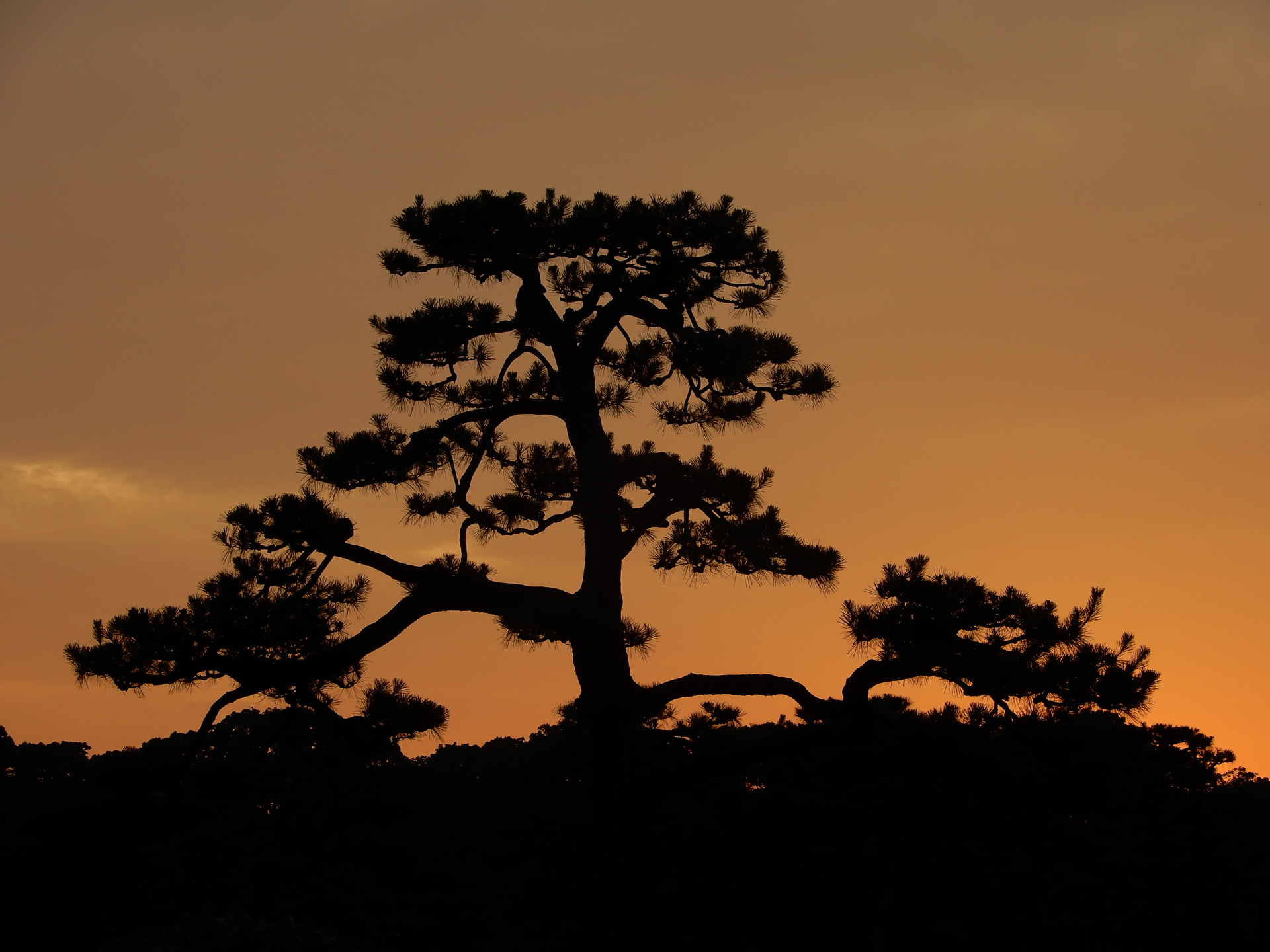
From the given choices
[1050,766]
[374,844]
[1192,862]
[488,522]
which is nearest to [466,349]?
[488,522]

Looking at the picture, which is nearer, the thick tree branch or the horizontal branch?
the thick tree branch

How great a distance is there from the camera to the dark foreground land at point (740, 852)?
790cm

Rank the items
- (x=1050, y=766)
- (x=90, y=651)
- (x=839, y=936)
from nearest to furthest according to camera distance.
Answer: (x=90, y=651) → (x=839, y=936) → (x=1050, y=766)

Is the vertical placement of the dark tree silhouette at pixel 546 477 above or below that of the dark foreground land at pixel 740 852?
above

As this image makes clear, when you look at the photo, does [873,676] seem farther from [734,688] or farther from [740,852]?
[740,852]

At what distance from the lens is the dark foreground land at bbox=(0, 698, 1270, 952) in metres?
7.90

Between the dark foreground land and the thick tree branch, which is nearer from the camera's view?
the thick tree branch

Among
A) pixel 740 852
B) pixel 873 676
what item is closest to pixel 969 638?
pixel 873 676

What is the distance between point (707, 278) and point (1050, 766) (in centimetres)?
530

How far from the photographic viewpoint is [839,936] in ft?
25.9

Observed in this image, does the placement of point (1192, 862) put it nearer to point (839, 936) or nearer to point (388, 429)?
point (839, 936)

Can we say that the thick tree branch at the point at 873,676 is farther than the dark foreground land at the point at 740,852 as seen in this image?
No

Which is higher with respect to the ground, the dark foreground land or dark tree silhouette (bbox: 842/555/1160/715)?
dark tree silhouette (bbox: 842/555/1160/715)

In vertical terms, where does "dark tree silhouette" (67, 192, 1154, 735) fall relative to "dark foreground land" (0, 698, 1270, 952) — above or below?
above
